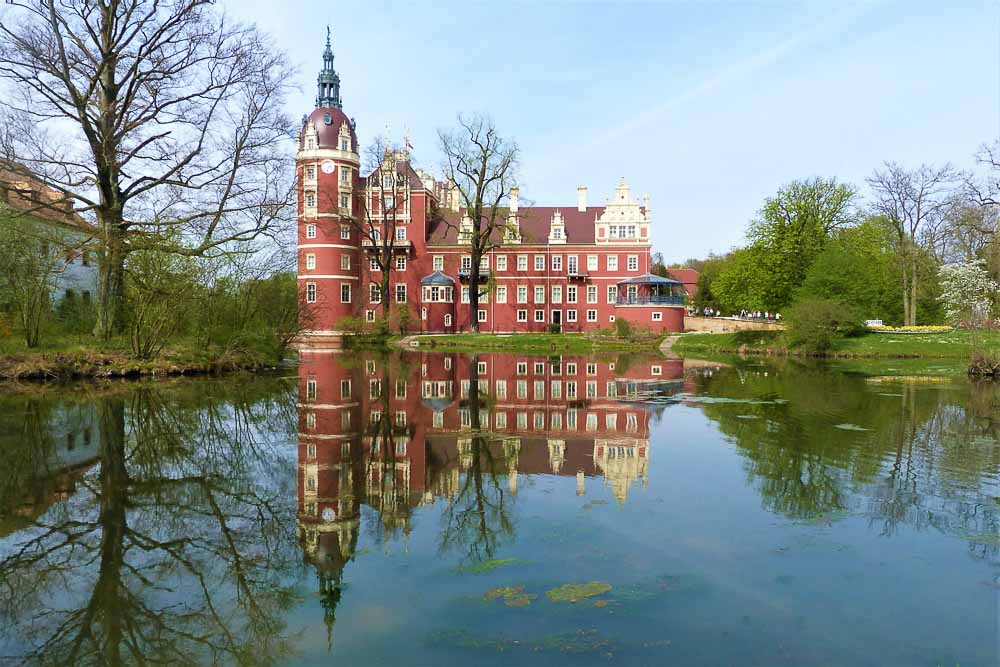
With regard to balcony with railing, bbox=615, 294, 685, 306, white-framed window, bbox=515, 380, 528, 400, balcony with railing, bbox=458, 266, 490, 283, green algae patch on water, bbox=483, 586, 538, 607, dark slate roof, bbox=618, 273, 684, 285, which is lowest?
green algae patch on water, bbox=483, 586, 538, 607

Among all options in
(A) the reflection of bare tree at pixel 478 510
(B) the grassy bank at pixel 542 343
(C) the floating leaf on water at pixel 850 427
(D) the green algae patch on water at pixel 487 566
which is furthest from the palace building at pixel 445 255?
(D) the green algae patch on water at pixel 487 566

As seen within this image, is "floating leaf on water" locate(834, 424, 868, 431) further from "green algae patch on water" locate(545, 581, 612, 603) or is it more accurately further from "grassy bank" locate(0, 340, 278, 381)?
"grassy bank" locate(0, 340, 278, 381)

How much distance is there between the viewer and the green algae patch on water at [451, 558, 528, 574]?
509 cm

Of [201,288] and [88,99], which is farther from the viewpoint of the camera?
[201,288]

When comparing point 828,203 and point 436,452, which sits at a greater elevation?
point 828,203

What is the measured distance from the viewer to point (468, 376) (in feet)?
70.7

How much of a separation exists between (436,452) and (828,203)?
42261 mm

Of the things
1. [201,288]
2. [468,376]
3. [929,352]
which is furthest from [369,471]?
[929,352]

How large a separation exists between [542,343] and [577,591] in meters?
36.5

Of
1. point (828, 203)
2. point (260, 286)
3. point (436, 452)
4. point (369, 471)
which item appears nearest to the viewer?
point (369, 471)

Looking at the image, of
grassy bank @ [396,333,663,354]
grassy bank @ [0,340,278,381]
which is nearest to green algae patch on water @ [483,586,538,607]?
grassy bank @ [0,340,278,381]

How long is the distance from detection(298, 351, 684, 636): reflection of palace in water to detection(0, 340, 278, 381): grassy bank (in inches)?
160

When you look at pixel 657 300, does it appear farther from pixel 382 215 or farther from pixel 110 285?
pixel 110 285

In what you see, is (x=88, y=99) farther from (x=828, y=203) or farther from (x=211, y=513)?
(x=828, y=203)
